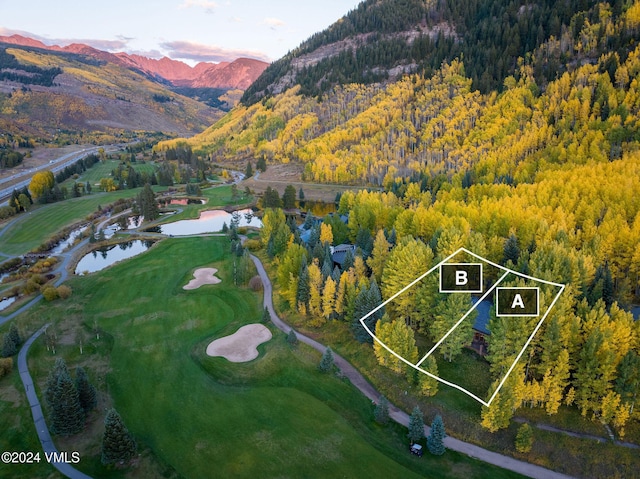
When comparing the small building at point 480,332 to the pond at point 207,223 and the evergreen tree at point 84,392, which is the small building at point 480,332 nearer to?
→ the evergreen tree at point 84,392

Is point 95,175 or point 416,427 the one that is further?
point 95,175

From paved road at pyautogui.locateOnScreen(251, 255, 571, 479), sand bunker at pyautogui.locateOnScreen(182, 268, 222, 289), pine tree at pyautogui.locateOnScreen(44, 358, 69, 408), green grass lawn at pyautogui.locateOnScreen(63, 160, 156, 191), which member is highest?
green grass lawn at pyautogui.locateOnScreen(63, 160, 156, 191)

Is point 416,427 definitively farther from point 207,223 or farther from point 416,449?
point 207,223

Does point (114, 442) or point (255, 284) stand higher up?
point (114, 442)

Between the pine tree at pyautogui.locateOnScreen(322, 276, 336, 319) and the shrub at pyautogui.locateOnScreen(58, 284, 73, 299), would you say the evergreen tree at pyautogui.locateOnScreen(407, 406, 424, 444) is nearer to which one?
the pine tree at pyautogui.locateOnScreen(322, 276, 336, 319)

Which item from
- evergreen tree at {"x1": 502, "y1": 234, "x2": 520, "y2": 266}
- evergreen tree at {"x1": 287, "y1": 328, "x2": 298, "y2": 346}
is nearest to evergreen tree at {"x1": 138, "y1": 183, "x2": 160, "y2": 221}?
evergreen tree at {"x1": 287, "y1": 328, "x2": 298, "y2": 346}

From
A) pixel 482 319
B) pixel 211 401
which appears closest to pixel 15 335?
pixel 211 401
